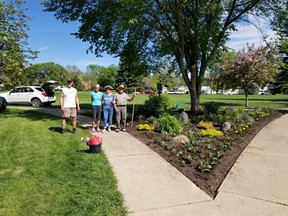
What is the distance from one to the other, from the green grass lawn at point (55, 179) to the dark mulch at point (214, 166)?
1530mm

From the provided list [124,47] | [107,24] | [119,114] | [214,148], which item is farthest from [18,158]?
[124,47]

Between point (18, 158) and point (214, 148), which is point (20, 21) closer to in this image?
point (18, 158)

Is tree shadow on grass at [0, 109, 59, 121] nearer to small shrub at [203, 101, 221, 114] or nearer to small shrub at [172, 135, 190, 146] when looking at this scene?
small shrub at [172, 135, 190, 146]

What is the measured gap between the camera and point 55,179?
17.8 ft

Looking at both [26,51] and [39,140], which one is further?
[26,51]

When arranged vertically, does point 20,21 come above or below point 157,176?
above

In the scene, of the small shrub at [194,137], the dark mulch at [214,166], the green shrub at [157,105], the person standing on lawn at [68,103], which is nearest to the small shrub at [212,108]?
the green shrub at [157,105]

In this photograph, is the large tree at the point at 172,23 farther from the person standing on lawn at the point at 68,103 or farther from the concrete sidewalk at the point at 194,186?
the concrete sidewalk at the point at 194,186

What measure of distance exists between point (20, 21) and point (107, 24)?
4.35 metres

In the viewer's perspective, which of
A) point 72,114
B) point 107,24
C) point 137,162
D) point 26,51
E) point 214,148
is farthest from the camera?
point 26,51

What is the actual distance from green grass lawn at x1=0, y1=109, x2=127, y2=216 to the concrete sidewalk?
0.32m

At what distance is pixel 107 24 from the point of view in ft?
43.3

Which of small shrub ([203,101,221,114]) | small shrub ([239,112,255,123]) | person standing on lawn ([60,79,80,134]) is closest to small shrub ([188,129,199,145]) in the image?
small shrub ([239,112,255,123])

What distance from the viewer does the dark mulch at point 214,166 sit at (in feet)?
18.1
